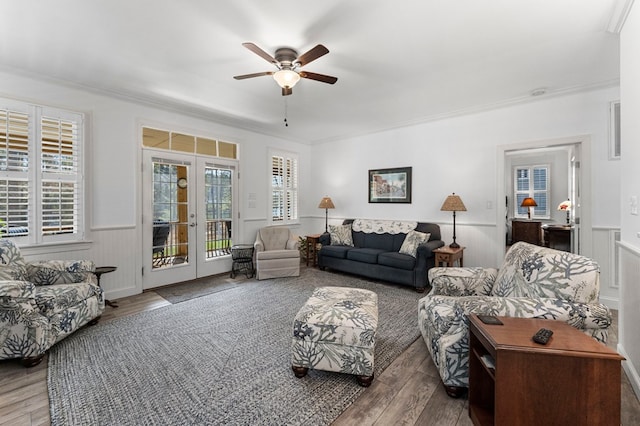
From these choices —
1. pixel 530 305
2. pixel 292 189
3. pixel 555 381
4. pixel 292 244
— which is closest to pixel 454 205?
pixel 530 305

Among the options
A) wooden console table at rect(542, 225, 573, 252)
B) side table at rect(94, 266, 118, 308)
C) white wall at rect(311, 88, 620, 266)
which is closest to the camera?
side table at rect(94, 266, 118, 308)

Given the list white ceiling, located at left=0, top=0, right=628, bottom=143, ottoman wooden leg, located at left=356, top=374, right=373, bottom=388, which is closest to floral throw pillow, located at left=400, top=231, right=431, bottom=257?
white ceiling, located at left=0, top=0, right=628, bottom=143

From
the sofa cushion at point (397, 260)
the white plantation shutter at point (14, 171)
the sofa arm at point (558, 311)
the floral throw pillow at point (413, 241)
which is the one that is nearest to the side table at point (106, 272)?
the white plantation shutter at point (14, 171)

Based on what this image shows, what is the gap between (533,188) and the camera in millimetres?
7531

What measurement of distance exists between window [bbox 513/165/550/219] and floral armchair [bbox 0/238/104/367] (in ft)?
30.1

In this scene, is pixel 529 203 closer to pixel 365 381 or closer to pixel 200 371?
pixel 365 381

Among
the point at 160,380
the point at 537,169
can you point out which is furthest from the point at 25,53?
the point at 537,169

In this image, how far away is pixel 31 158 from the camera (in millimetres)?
3092

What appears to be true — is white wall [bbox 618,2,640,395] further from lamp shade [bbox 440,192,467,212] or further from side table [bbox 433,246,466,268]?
lamp shade [bbox 440,192,467,212]

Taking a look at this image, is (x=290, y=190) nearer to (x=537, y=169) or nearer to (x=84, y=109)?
(x=84, y=109)

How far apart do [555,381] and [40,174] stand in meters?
4.72

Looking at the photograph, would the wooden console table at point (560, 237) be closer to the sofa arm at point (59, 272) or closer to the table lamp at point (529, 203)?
the table lamp at point (529, 203)

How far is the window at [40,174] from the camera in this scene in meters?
2.98

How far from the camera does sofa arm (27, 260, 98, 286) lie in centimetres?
275
